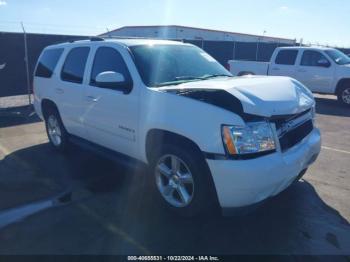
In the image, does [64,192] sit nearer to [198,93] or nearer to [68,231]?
[68,231]

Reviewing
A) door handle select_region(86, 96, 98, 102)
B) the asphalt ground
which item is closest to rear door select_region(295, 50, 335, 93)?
the asphalt ground

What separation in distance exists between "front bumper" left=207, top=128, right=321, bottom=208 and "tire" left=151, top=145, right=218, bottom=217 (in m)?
0.20

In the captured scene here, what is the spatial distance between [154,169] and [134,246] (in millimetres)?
979

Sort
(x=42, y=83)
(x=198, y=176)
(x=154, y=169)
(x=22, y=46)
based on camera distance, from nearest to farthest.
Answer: (x=198, y=176), (x=154, y=169), (x=42, y=83), (x=22, y=46)

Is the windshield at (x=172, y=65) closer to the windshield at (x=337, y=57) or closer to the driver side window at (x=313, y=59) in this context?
the driver side window at (x=313, y=59)

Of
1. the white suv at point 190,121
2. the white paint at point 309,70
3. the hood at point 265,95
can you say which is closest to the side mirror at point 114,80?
the white suv at point 190,121

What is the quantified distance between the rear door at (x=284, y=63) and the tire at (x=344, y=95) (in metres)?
1.71

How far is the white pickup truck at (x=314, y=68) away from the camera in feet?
39.2

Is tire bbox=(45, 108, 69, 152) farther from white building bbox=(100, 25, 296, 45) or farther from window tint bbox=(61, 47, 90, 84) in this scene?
white building bbox=(100, 25, 296, 45)

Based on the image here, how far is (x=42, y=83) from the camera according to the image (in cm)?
645

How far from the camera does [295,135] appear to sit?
12.6 ft

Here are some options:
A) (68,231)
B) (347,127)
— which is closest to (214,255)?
(68,231)

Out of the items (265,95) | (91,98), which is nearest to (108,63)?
(91,98)

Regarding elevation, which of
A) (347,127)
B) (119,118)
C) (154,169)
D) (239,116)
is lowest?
(347,127)
